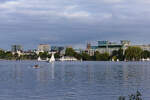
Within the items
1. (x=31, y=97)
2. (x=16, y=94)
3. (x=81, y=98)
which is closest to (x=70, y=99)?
(x=81, y=98)

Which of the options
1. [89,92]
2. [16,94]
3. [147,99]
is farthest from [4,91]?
[147,99]

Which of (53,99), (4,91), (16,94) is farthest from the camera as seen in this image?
(4,91)

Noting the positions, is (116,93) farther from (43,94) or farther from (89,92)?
(43,94)

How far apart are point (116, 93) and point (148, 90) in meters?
3.88

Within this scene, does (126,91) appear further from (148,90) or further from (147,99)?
(147,99)

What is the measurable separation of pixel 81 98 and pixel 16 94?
18.7 ft

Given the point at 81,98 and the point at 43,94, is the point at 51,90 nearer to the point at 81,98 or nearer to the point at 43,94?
the point at 43,94

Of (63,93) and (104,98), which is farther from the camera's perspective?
(63,93)

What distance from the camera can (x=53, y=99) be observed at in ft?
97.1

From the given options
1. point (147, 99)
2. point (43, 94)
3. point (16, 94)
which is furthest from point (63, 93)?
point (147, 99)

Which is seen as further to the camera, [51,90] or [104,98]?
[51,90]

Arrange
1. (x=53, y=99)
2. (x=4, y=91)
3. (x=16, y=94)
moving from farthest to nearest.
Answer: (x=4, y=91) < (x=16, y=94) < (x=53, y=99)

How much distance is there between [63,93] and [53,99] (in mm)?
3743

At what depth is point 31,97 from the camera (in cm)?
3047
